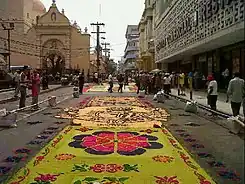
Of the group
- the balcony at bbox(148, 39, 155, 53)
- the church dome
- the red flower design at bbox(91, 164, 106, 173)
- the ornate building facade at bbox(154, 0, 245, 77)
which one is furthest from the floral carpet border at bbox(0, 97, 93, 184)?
the church dome

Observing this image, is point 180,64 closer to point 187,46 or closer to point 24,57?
point 187,46

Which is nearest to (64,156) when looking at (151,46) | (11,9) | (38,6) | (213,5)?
(213,5)

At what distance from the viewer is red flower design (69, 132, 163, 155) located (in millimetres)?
7867

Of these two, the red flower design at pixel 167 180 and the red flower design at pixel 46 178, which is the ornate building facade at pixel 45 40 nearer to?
the red flower design at pixel 46 178

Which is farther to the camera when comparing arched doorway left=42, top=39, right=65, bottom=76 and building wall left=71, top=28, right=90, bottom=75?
building wall left=71, top=28, right=90, bottom=75

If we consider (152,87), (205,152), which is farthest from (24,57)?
(205,152)

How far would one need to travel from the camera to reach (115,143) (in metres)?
8.67

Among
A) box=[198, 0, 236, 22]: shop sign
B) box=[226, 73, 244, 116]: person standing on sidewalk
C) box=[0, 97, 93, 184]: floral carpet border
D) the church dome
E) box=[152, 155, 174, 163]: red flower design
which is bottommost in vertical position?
box=[0, 97, 93, 184]: floral carpet border

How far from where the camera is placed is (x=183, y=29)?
95.1 ft

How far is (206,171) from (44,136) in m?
4.84

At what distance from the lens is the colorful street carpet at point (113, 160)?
581cm

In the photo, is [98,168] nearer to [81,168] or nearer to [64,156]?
[81,168]

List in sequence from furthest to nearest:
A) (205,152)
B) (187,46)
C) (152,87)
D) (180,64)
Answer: (180,64) → (152,87) → (187,46) → (205,152)

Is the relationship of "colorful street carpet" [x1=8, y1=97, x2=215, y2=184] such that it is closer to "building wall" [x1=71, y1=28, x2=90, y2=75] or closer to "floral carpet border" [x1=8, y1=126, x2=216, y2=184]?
"floral carpet border" [x1=8, y1=126, x2=216, y2=184]
